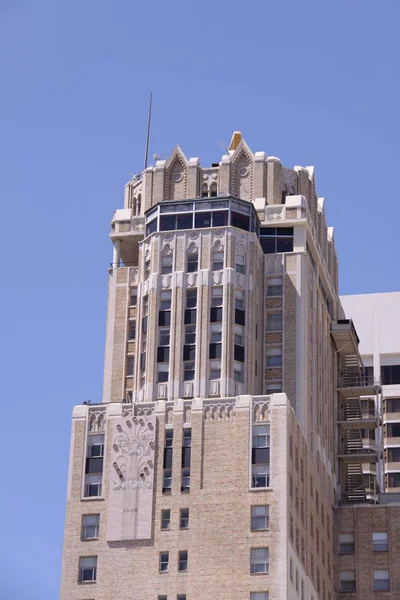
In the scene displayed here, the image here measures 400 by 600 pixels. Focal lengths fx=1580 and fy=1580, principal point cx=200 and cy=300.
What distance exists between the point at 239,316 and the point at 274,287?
24.8 feet

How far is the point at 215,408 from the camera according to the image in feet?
453

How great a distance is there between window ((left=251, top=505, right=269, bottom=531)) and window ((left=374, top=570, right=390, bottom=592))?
86.9 ft

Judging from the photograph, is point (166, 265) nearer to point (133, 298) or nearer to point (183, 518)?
point (133, 298)

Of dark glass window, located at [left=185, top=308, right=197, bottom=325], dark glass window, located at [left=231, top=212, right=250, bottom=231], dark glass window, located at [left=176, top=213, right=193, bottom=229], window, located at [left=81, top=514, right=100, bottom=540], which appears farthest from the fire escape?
window, located at [left=81, top=514, right=100, bottom=540]

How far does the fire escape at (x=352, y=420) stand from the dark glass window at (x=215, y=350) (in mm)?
27693

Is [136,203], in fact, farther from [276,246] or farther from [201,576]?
[201,576]

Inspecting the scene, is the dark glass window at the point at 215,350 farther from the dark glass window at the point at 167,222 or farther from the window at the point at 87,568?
the window at the point at 87,568

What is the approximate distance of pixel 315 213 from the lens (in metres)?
164

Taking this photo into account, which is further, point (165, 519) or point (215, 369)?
point (215, 369)

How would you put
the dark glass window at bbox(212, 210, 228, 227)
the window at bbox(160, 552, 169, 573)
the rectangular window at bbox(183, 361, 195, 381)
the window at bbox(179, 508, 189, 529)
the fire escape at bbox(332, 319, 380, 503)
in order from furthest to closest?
the fire escape at bbox(332, 319, 380, 503), the dark glass window at bbox(212, 210, 228, 227), the rectangular window at bbox(183, 361, 195, 381), the window at bbox(179, 508, 189, 529), the window at bbox(160, 552, 169, 573)

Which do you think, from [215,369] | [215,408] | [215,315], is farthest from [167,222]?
[215,408]

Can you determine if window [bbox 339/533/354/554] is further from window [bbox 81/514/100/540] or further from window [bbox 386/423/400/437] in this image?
window [bbox 386/423/400/437]

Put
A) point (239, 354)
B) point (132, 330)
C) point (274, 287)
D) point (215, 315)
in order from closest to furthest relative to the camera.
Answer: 1. point (239, 354)
2. point (215, 315)
3. point (132, 330)
4. point (274, 287)

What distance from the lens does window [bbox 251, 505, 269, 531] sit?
13162 cm
